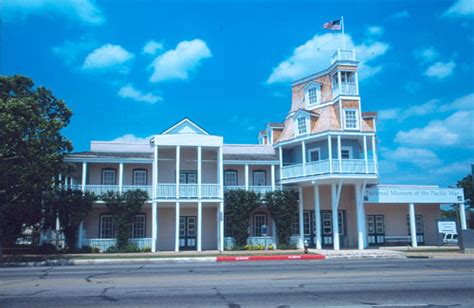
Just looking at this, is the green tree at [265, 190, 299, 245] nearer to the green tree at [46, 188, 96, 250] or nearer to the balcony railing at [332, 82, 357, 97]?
the balcony railing at [332, 82, 357, 97]

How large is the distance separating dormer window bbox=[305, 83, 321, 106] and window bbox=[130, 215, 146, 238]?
15244mm

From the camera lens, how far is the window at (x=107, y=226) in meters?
28.2

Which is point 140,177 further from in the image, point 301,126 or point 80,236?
point 301,126

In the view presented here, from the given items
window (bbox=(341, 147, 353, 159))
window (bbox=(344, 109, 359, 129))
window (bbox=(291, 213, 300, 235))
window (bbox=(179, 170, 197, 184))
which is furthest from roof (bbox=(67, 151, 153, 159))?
window (bbox=(344, 109, 359, 129))

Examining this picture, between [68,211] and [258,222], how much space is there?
42.9 ft

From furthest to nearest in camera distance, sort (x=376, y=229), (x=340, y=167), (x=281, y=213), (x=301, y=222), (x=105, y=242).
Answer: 1. (x=376, y=229)
2. (x=301, y=222)
3. (x=281, y=213)
4. (x=340, y=167)
5. (x=105, y=242)

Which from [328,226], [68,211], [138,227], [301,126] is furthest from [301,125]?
[68,211]

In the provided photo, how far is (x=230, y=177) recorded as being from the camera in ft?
101

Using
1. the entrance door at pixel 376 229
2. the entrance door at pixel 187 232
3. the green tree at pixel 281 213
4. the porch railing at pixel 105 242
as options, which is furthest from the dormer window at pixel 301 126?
the porch railing at pixel 105 242

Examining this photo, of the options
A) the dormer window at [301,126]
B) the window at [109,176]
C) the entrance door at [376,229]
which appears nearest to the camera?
the window at [109,176]

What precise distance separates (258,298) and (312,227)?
22164 millimetres

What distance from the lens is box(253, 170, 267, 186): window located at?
31000 millimetres

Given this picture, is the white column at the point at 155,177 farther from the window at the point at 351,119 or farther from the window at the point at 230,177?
the window at the point at 351,119

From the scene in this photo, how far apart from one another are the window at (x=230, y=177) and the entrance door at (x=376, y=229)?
1074cm
